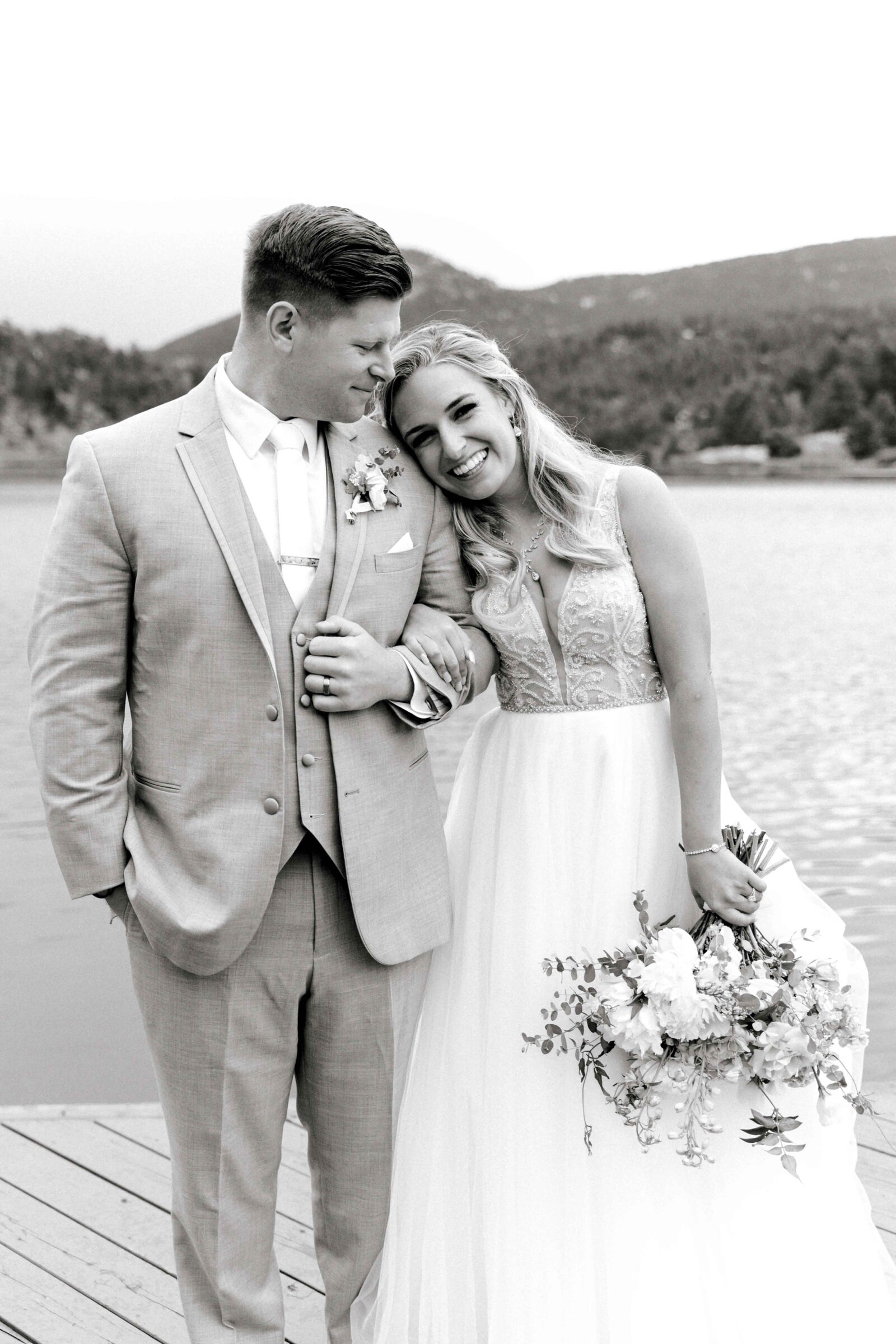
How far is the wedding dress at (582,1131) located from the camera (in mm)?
1911

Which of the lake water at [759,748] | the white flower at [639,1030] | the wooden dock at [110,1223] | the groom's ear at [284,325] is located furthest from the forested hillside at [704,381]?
the white flower at [639,1030]

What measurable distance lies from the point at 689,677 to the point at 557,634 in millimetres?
215

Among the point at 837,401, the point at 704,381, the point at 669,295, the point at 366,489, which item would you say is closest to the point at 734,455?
the point at 704,381

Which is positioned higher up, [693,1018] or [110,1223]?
[693,1018]

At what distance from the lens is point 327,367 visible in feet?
5.66

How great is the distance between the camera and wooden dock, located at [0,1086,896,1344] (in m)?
2.18

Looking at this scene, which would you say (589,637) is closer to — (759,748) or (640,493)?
(640,493)

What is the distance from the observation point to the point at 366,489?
1.82 metres

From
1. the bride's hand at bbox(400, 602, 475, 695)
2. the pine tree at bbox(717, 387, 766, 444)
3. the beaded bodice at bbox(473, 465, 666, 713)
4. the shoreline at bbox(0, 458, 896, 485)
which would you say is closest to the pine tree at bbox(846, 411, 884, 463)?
the shoreline at bbox(0, 458, 896, 485)

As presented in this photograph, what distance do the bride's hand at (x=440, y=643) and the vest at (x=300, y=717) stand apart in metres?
0.15

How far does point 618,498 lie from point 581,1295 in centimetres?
122

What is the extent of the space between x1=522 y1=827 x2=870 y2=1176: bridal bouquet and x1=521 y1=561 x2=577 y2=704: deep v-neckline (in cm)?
35

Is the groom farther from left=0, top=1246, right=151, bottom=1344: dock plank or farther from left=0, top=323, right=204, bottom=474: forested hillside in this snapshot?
left=0, top=323, right=204, bottom=474: forested hillside

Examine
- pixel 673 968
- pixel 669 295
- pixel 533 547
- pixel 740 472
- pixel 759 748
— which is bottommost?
pixel 759 748
